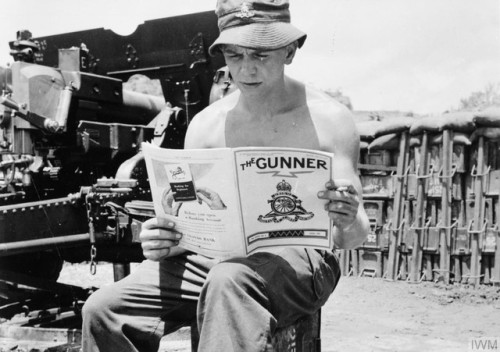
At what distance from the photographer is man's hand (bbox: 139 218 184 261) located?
242 cm

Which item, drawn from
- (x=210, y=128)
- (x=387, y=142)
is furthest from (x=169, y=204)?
(x=387, y=142)

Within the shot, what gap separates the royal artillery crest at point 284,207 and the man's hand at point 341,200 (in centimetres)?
8

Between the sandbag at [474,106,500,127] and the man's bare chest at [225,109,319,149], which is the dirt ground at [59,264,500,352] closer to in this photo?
the sandbag at [474,106,500,127]

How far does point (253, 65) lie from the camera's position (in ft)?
8.34

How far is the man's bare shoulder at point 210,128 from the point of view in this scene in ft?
9.15

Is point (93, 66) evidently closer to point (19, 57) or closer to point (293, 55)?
point (19, 57)

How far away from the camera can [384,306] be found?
7660 mm

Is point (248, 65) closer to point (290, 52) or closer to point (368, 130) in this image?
point (290, 52)

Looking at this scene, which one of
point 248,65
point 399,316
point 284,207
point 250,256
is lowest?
point 399,316

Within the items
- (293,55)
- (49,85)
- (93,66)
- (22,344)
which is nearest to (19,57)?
(49,85)

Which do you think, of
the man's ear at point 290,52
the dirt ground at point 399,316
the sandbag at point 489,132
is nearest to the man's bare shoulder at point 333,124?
the man's ear at point 290,52

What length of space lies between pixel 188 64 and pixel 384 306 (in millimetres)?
3851

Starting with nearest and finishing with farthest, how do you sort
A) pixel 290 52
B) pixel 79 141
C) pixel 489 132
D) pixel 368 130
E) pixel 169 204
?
pixel 169 204 → pixel 290 52 → pixel 79 141 → pixel 489 132 → pixel 368 130

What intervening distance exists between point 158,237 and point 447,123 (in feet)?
22.6
